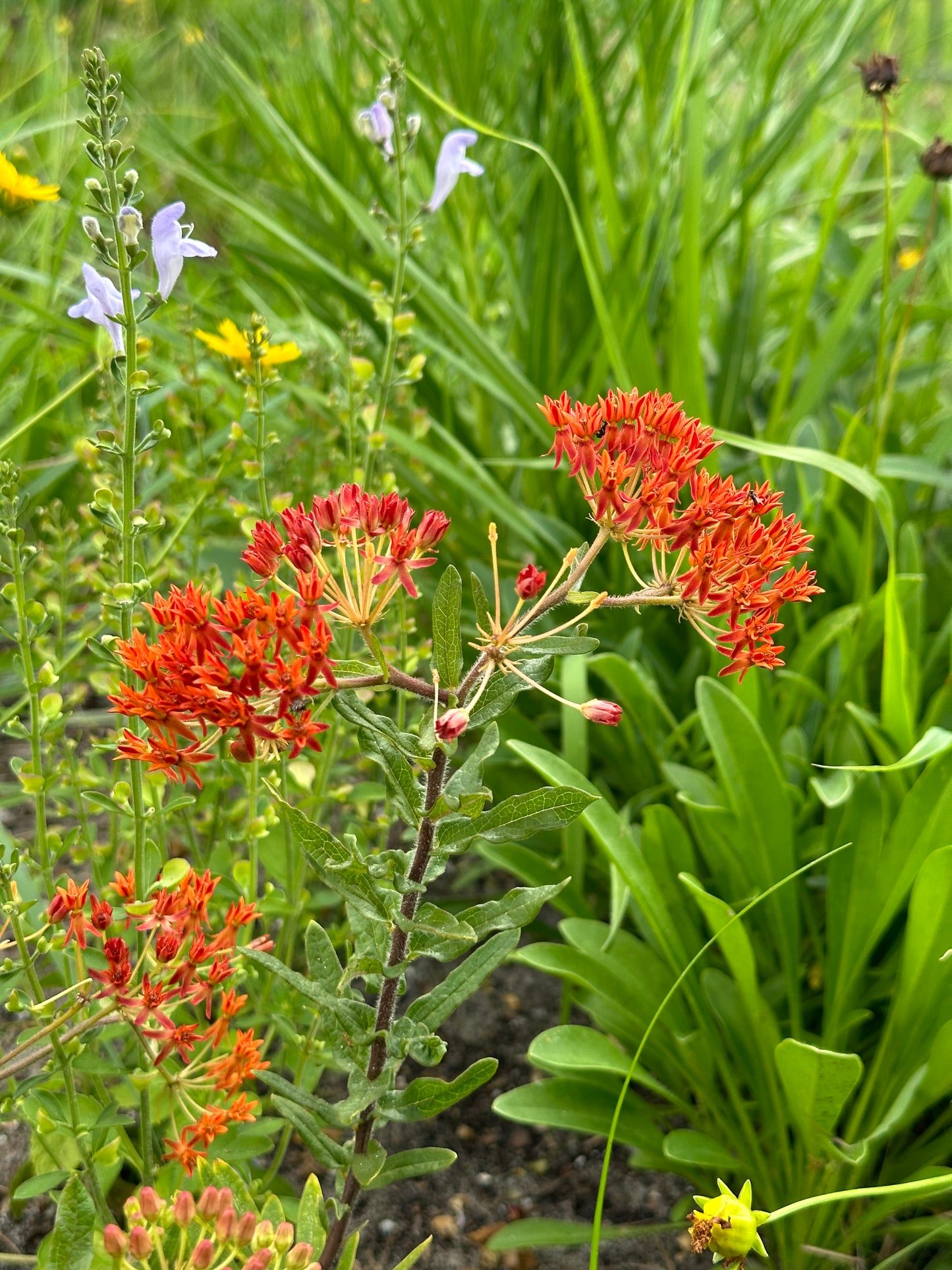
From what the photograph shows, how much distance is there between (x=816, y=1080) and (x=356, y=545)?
2.36ft

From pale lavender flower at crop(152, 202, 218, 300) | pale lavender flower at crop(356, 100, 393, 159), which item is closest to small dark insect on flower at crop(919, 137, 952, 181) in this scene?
pale lavender flower at crop(356, 100, 393, 159)

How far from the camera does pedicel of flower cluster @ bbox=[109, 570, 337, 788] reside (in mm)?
752

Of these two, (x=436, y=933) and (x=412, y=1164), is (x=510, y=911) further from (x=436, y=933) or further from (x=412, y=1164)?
(x=412, y=1164)

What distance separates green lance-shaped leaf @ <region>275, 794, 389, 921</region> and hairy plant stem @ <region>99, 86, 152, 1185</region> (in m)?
0.19

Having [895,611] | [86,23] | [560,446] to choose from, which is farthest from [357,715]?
[86,23]

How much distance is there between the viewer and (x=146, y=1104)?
1.04 metres

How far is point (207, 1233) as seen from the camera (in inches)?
35.3

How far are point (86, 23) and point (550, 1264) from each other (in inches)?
178

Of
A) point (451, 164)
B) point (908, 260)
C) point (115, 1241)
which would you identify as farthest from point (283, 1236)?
point (908, 260)

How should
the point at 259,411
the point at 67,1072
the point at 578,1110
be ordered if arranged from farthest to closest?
1. the point at 578,1110
2. the point at 259,411
3. the point at 67,1072

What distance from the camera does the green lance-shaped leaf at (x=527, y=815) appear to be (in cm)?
87

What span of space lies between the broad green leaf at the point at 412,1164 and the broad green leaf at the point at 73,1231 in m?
0.23

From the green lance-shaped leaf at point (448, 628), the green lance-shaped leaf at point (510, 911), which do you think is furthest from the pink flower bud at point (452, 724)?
the green lance-shaped leaf at point (510, 911)

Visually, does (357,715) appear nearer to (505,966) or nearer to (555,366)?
(505,966)
